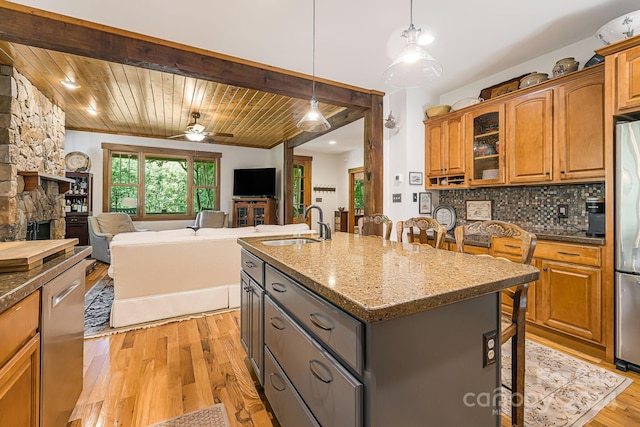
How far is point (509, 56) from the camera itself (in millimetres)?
2938

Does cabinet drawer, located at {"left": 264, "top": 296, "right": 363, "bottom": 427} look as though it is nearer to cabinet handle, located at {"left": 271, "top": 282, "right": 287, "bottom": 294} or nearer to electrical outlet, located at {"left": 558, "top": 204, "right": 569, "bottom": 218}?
cabinet handle, located at {"left": 271, "top": 282, "right": 287, "bottom": 294}

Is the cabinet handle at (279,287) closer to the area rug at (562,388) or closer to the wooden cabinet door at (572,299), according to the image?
the area rug at (562,388)

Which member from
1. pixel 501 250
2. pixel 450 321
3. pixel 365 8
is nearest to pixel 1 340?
pixel 450 321

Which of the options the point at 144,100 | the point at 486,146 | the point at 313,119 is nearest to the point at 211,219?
the point at 144,100

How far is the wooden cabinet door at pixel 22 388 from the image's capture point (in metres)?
0.85

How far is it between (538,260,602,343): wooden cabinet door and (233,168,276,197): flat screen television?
5.78 metres

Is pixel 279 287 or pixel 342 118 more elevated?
pixel 342 118

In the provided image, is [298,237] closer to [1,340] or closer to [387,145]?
[1,340]

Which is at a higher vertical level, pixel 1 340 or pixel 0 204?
pixel 0 204

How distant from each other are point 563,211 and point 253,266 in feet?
9.67

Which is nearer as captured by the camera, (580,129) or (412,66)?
(412,66)

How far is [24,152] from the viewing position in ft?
11.2

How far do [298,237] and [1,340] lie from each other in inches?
62.8

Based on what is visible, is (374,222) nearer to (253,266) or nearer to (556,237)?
(253,266)
